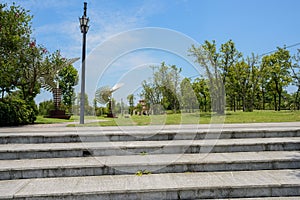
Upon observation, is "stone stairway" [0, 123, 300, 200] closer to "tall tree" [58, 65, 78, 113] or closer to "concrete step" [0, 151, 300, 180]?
"concrete step" [0, 151, 300, 180]

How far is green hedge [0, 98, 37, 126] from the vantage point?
Answer: 7.03 metres

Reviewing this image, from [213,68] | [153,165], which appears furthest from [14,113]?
[213,68]

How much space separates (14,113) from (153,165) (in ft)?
19.8

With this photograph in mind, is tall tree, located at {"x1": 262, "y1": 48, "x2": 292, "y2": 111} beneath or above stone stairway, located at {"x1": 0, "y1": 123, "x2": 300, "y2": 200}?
above

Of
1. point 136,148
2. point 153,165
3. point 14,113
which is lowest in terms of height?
point 153,165

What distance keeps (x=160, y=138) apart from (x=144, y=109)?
18.9 m

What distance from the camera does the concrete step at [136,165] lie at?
303cm

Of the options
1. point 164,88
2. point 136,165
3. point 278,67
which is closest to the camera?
point 136,165

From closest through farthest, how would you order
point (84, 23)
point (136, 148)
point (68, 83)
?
point (136, 148)
point (84, 23)
point (68, 83)

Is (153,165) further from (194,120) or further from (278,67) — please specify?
(278,67)

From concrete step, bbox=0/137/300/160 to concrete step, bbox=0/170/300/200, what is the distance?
60 cm

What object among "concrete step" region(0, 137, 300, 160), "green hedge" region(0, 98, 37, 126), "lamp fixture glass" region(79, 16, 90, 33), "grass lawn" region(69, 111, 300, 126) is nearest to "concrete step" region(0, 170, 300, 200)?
"concrete step" region(0, 137, 300, 160)

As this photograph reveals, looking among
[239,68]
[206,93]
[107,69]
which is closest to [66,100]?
[206,93]

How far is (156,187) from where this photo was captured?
2660 millimetres
